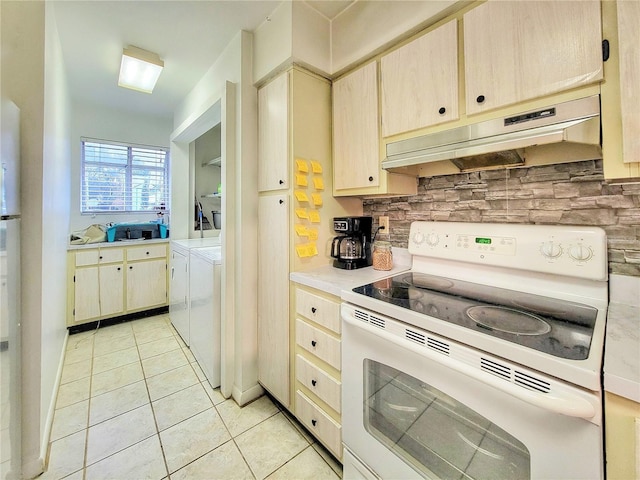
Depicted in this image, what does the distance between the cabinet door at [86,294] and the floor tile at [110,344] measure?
297 mm

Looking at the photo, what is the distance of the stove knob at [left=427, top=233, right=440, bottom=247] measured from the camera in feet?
4.78

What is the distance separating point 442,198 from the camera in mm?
1523

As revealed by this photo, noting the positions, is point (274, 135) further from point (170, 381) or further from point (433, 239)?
point (170, 381)

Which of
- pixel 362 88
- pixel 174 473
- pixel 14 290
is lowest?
pixel 174 473

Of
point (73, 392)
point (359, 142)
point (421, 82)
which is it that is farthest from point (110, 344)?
point (421, 82)

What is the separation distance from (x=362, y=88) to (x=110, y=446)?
243 centimetres

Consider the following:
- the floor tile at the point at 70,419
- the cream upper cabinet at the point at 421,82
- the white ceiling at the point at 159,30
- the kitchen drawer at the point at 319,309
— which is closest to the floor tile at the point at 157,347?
the floor tile at the point at 70,419

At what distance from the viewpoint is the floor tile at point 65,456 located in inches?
52.1

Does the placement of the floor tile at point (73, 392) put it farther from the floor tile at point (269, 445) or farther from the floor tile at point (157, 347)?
the floor tile at point (269, 445)

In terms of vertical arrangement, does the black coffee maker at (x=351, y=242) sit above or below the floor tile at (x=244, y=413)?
above

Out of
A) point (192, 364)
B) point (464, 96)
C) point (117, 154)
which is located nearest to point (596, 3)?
point (464, 96)

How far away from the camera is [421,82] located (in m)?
1.28

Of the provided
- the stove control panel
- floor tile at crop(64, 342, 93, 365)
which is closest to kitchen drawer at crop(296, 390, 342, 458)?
the stove control panel

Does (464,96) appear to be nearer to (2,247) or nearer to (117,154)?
(2,247)
